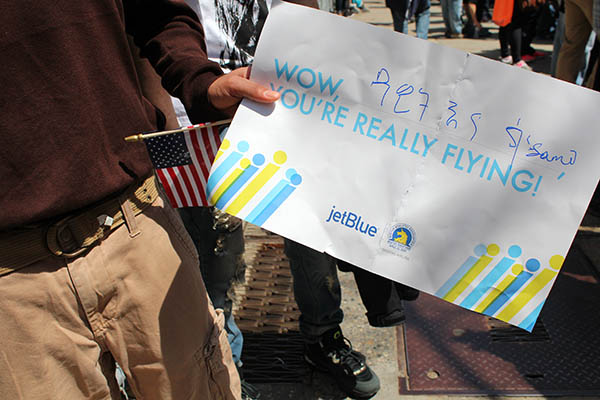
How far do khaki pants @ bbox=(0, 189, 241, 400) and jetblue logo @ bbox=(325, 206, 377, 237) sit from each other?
0.50 metres

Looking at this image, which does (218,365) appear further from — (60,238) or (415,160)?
(415,160)

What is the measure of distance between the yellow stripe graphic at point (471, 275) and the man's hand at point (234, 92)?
0.64 m

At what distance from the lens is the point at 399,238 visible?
4.23 ft

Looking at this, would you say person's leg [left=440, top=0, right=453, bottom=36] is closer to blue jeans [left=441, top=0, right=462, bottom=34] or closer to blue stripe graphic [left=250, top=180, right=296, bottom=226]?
blue jeans [left=441, top=0, right=462, bottom=34]

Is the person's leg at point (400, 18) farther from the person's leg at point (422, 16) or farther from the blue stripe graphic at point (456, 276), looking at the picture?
the blue stripe graphic at point (456, 276)

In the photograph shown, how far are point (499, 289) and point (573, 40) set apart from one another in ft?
14.6

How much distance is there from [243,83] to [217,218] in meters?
0.98

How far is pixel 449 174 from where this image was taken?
4.13ft

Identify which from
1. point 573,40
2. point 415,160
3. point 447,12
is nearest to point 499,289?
point 415,160

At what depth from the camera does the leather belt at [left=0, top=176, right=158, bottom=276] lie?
125cm

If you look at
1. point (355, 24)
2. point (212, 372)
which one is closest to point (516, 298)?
point (355, 24)

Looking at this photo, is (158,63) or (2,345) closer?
(2,345)

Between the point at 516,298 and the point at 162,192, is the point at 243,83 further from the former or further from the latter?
the point at 516,298

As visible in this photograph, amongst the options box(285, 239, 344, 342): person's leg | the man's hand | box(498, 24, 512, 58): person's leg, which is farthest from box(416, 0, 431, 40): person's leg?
the man's hand
